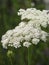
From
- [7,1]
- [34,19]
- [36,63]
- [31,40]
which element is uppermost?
[7,1]

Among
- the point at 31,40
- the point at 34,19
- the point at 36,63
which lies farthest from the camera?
the point at 36,63

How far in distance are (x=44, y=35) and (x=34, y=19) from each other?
188mm

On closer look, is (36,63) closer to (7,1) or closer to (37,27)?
(37,27)

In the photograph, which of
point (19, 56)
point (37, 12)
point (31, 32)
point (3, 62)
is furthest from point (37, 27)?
point (19, 56)

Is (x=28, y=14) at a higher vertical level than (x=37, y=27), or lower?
higher

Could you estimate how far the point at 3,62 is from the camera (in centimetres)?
276

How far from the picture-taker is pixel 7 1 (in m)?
7.85

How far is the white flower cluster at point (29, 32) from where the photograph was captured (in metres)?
2.28

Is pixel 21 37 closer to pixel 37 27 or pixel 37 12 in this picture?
pixel 37 27

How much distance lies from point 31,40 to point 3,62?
551mm

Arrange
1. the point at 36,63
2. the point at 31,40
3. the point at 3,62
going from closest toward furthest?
the point at 31,40 < the point at 3,62 < the point at 36,63

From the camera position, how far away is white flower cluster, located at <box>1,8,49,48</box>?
7.49 ft

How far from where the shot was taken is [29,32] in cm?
233

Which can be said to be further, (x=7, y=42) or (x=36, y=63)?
(x=36, y=63)
